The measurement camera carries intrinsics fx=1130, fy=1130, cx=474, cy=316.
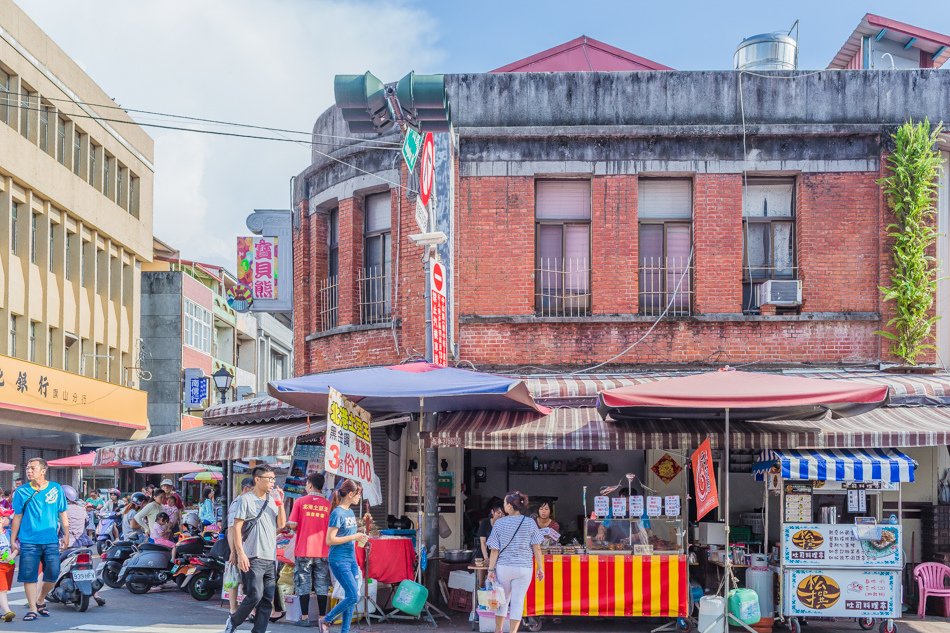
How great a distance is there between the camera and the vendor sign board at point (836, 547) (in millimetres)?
12484

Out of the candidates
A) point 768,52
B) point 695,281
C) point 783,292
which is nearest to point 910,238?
point 783,292

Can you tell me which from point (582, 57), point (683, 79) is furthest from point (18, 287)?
point (683, 79)

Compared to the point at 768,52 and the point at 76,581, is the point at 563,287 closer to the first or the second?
the point at 768,52

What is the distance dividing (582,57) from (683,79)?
27.3 feet

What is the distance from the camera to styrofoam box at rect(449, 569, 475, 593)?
13.3 metres

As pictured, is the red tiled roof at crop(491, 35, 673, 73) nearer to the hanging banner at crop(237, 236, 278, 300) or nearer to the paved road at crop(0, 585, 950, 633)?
the hanging banner at crop(237, 236, 278, 300)

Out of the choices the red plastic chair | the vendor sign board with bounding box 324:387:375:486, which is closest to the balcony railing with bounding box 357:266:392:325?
the vendor sign board with bounding box 324:387:375:486

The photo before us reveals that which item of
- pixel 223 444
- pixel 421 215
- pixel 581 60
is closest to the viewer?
pixel 421 215

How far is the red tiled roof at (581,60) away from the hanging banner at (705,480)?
13.6 metres

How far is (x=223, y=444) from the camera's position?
49.2ft

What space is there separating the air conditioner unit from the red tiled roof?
970cm

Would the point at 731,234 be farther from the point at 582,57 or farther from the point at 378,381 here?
the point at 582,57

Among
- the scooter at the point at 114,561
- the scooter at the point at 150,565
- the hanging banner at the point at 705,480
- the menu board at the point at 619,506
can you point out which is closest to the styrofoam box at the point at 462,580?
the menu board at the point at 619,506

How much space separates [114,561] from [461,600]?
602 centimetres
